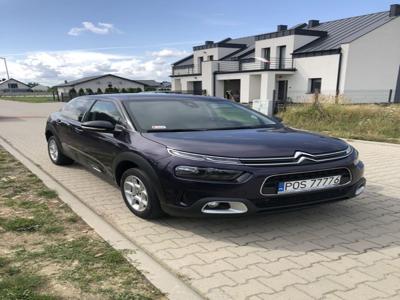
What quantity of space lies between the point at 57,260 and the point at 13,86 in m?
131

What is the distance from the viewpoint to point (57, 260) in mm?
3357

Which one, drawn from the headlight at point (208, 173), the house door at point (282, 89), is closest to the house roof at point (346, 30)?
the house door at point (282, 89)

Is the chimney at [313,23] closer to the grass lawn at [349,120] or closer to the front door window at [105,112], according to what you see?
the grass lawn at [349,120]

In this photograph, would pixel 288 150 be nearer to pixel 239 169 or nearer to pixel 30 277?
pixel 239 169

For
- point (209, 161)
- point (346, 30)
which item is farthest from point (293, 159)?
point (346, 30)

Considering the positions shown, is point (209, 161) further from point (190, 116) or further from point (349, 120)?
point (349, 120)

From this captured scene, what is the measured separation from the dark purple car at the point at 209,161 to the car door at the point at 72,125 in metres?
0.78

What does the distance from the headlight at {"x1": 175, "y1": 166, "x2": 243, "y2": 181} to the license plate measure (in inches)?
17.5

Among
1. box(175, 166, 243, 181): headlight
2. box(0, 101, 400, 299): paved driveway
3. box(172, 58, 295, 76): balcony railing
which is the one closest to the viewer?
box(0, 101, 400, 299): paved driveway

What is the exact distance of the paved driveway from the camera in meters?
2.98

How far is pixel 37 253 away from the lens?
137 inches

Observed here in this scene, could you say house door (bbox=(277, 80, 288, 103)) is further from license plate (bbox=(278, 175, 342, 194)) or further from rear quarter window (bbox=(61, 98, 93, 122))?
license plate (bbox=(278, 175, 342, 194))

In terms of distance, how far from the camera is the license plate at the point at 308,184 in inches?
145

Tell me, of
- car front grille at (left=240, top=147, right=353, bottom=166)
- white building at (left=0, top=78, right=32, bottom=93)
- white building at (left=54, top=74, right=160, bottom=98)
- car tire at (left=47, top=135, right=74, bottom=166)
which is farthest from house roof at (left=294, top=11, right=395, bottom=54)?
white building at (left=0, top=78, right=32, bottom=93)
